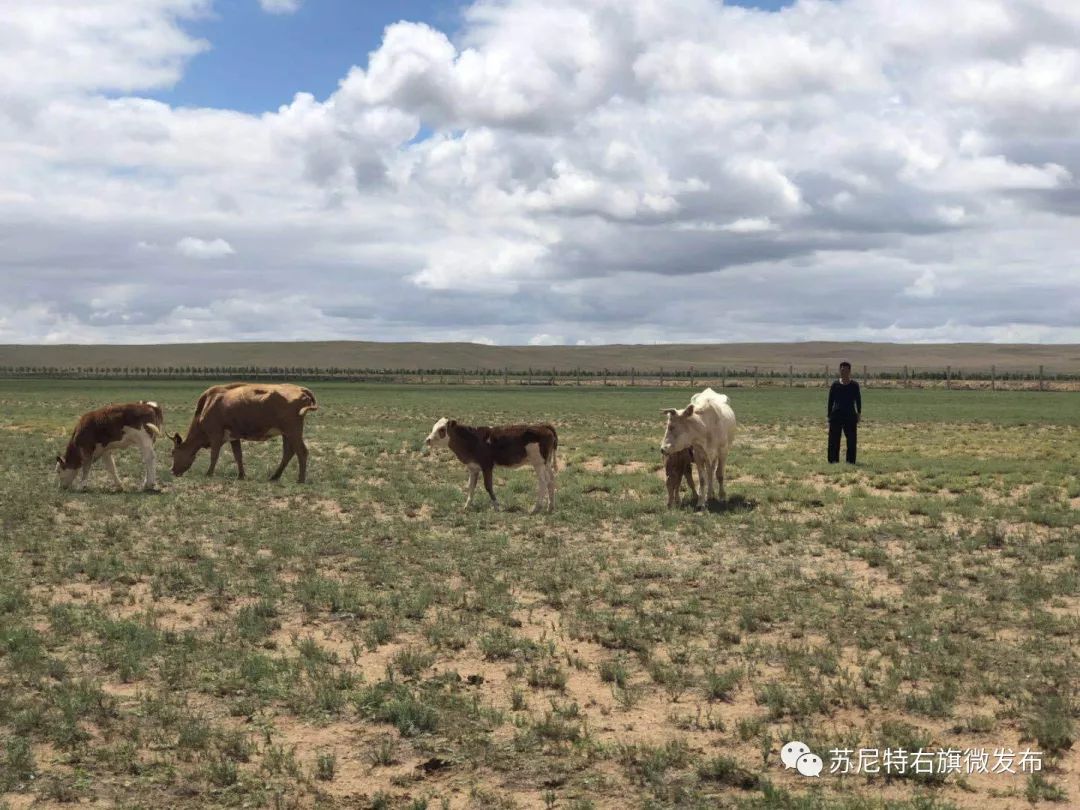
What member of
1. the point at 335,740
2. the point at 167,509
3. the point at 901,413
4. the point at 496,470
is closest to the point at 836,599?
the point at 335,740

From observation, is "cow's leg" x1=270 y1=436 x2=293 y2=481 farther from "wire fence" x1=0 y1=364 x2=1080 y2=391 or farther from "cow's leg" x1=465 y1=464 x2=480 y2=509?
"wire fence" x1=0 y1=364 x2=1080 y2=391

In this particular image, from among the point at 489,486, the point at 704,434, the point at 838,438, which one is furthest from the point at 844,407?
the point at 489,486

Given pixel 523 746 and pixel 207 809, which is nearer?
pixel 207 809

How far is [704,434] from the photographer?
1638 cm

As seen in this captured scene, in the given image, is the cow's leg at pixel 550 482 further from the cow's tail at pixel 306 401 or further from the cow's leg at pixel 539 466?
the cow's tail at pixel 306 401

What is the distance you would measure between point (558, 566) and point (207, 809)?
6.56 meters

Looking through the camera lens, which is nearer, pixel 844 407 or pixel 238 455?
pixel 238 455

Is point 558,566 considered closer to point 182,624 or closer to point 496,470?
point 182,624

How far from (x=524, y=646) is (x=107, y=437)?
11955mm

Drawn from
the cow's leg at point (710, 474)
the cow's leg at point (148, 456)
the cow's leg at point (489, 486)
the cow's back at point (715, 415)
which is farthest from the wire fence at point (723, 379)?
the cow's leg at point (148, 456)

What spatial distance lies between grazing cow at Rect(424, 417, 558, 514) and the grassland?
56 centimetres

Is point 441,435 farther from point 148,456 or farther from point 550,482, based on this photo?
point 148,456

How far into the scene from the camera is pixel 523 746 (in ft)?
21.0

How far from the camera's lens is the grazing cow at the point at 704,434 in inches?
633
